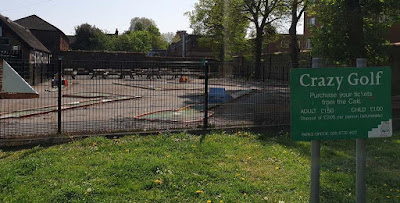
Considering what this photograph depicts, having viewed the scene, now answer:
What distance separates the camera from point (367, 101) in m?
3.44

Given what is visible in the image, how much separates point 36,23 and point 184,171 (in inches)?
2157

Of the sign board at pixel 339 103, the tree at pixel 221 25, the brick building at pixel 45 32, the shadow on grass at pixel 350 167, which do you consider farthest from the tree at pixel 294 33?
the brick building at pixel 45 32

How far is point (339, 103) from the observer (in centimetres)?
340

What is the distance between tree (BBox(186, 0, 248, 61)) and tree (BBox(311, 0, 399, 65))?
19.8 metres

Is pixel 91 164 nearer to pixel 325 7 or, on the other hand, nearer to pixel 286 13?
pixel 325 7

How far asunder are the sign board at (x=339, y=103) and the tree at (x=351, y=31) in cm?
1024

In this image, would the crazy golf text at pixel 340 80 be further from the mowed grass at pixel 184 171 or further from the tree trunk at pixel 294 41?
the tree trunk at pixel 294 41

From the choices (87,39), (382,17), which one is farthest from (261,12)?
(87,39)

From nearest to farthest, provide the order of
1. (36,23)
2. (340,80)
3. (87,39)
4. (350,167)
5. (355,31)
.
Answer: (340,80)
(350,167)
(355,31)
(36,23)
(87,39)

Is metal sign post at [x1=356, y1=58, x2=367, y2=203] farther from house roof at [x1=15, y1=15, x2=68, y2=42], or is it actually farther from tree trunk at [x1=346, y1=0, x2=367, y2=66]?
house roof at [x1=15, y1=15, x2=68, y2=42]

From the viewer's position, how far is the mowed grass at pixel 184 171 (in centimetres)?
475

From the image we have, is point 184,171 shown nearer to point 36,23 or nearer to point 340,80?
point 340,80

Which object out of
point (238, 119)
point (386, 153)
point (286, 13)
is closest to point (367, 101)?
point (386, 153)

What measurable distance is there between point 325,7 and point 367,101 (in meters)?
11.4
